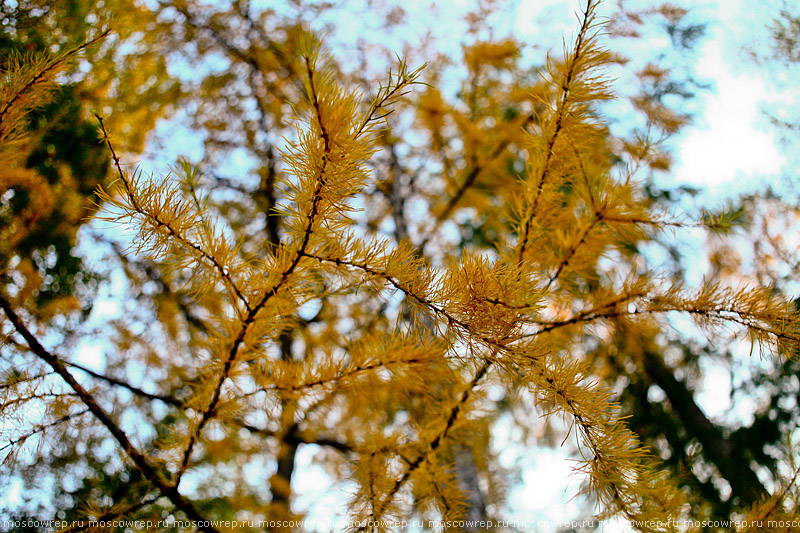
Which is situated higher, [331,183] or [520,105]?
[520,105]

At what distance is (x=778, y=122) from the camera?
61.0 inches

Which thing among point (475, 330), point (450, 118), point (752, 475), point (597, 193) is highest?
point (450, 118)

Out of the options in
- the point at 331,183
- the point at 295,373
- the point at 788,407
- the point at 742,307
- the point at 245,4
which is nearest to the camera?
the point at 331,183

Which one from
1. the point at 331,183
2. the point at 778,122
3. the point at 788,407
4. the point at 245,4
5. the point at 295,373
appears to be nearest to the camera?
the point at 331,183

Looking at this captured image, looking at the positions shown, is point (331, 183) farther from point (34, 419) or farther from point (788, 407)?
point (788, 407)

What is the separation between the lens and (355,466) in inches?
37.5

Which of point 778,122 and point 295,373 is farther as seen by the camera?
point 778,122

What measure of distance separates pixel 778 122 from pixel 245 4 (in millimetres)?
2246

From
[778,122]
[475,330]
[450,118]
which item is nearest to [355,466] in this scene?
[475,330]

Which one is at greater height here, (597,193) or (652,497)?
(597,193)

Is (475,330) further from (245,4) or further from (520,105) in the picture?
(245,4)

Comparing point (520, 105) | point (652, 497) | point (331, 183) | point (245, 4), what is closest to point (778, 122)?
point (520, 105)

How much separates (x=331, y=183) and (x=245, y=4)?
1.95 metres

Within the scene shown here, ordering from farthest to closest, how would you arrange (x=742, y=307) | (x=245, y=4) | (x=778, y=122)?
(x=245, y=4) < (x=778, y=122) < (x=742, y=307)
